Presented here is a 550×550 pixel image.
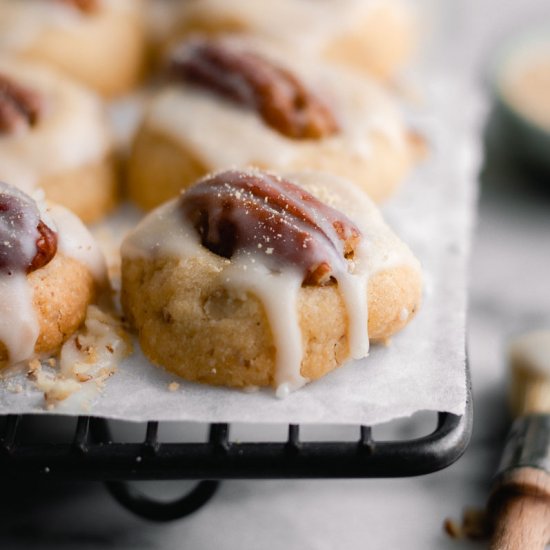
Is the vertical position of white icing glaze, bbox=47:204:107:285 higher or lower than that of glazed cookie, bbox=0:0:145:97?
higher

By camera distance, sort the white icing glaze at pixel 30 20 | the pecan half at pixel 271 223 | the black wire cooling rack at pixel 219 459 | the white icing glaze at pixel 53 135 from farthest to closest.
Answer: the white icing glaze at pixel 30 20, the white icing glaze at pixel 53 135, the pecan half at pixel 271 223, the black wire cooling rack at pixel 219 459

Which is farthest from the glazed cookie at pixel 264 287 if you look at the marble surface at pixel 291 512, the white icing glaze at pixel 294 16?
the white icing glaze at pixel 294 16

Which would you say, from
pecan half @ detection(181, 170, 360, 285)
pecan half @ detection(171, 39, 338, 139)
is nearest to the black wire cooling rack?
pecan half @ detection(181, 170, 360, 285)

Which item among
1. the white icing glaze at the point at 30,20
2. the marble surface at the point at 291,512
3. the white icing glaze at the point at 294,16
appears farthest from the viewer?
the white icing glaze at the point at 294,16

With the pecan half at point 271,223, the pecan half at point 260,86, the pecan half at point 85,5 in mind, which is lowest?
the pecan half at point 85,5

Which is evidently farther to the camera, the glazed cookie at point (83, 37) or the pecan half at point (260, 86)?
the glazed cookie at point (83, 37)

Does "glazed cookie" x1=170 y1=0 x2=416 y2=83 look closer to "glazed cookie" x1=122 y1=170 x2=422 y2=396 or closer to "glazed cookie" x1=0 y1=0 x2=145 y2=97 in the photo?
"glazed cookie" x1=0 y1=0 x2=145 y2=97

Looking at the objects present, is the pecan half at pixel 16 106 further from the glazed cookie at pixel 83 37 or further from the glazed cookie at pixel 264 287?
the glazed cookie at pixel 264 287
